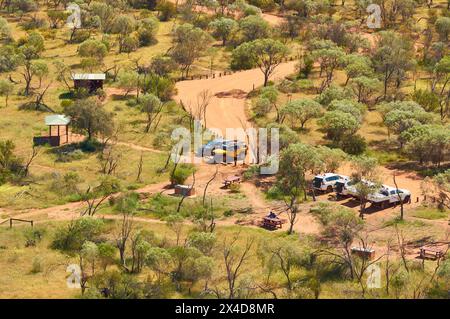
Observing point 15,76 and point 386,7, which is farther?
point 386,7

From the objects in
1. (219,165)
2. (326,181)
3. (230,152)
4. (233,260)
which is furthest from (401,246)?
(230,152)

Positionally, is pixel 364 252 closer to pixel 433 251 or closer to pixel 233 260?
pixel 433 251

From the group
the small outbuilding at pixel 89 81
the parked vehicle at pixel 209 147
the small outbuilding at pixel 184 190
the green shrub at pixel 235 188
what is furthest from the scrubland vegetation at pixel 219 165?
the parked vehicle at pixel 209 147

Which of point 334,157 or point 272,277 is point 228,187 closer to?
point 334,157

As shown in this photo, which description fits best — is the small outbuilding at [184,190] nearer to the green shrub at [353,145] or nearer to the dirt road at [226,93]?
→ the dirt road at [226,93]

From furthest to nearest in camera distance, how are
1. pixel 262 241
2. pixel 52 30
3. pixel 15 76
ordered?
pixel 52 30 < pixel 15 76 < pixel 262 241

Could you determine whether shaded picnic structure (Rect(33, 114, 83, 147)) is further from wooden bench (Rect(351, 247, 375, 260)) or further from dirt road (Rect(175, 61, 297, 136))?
wooden bench (Rect(351, 247, 375, 260))
